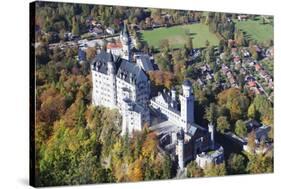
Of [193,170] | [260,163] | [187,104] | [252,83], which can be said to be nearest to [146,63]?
[187,104]

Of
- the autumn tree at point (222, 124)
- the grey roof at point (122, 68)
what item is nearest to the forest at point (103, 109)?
the autumn tree at point (222, 124)

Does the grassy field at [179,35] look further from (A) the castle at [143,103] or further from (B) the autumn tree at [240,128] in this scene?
(B) the autumn tree at [240,128]

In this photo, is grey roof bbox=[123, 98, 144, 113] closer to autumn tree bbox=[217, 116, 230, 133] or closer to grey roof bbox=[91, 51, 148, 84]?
grey roof bbox=[91, 51, 148, 84]

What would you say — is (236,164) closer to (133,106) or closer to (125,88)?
(133,106)

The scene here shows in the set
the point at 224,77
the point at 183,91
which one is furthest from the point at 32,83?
the point at 224,77

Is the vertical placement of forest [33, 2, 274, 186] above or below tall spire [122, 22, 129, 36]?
below

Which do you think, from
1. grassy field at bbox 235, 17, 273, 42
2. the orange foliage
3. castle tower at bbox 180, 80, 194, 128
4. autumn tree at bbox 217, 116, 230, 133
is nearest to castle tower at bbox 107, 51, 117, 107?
the orange foliage
